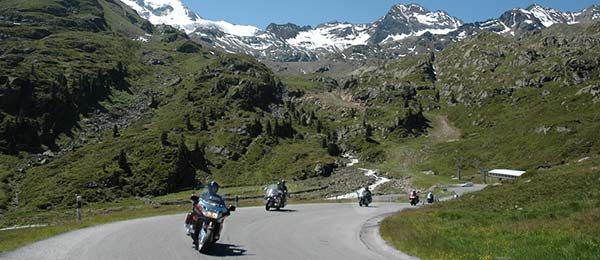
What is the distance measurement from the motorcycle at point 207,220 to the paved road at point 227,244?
38 cm

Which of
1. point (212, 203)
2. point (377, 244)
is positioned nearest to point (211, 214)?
point (212, 203)

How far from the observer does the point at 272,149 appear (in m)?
162

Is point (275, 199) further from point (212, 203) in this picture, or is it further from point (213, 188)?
point (212, 203)

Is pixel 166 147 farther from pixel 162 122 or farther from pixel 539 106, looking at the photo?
pixel 539 106

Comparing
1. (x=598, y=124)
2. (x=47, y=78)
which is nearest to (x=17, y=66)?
(x=47, y=78)

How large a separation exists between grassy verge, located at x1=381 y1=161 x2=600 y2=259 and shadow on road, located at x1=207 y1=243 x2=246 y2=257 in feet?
19.4

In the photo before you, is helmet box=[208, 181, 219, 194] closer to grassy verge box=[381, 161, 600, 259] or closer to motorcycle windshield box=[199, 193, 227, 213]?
motorcycle windshield box=[199, 193, 227, 213]

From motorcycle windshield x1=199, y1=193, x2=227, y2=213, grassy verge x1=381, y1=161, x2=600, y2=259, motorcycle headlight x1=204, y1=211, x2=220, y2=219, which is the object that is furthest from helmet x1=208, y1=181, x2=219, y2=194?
grassy verge x1=381, y1=161, x2=600, y2=259

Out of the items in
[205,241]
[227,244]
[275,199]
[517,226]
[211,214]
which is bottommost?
[227,244]

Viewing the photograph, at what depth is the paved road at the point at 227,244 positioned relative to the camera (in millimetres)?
15852

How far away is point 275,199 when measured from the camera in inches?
1519

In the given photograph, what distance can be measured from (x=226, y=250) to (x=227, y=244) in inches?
58.4

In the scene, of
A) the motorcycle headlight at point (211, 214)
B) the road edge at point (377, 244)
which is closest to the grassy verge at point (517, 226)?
the road edge at point (377, 244)

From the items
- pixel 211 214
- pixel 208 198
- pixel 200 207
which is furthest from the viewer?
pixel 208 198
